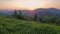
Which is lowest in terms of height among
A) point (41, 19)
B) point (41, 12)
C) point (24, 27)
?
point (24, 27)

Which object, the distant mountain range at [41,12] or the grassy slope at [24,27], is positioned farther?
the distant mountain range at [41,12]

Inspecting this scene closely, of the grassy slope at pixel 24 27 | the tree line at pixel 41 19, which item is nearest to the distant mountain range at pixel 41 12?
the tree line at pixel 41 19

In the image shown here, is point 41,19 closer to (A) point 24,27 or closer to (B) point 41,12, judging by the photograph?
(B) point 41,12

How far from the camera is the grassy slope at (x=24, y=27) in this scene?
2.67m

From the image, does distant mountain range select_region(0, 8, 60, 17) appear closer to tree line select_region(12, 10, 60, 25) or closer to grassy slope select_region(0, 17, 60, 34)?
tree line select_region(12, 10, 60, 25)

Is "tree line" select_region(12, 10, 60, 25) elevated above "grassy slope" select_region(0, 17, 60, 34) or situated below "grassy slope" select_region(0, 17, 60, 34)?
above

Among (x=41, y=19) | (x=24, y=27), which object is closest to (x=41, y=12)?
(x=41, y=19)

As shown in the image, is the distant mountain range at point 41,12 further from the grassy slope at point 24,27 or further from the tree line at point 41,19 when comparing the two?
the grassy slope at point 24,27

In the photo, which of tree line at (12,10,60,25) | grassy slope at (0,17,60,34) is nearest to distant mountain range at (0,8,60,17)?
tree line at (12,10,60,25)

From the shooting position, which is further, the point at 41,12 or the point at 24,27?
the point at 41,12

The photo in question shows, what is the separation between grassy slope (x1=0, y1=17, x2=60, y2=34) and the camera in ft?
8.75

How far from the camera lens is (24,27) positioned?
274 centimetres

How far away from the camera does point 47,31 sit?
2688 millimetres

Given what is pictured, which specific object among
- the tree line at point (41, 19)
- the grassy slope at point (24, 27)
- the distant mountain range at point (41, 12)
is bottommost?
the grassy slope at point (24, 27)
